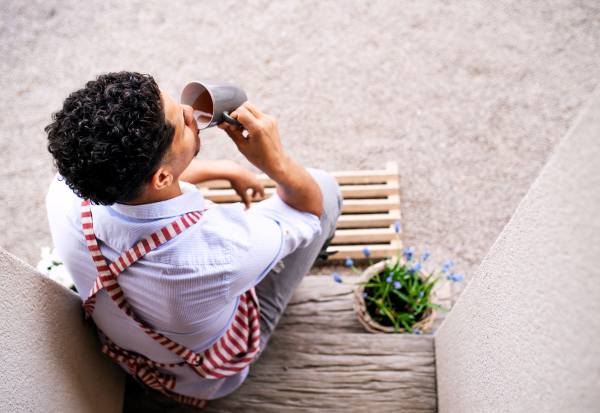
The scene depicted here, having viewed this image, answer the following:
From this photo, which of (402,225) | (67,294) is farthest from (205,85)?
(402,225)

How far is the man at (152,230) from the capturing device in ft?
2.55

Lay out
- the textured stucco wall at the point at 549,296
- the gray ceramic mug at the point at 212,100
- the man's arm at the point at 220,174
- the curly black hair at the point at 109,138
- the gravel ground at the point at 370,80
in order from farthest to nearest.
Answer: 1. the gravel ground at the point at 370,80
2. the man's arm at the point at 220,174
3. the gray ceramic mug at the point at 212,100
4. the curly black hair at the point at 109,138
5. the textured stucco wall at the point at 549,296

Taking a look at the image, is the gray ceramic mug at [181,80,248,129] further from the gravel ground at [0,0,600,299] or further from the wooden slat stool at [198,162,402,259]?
the gravel ground at [0,0,600,299]

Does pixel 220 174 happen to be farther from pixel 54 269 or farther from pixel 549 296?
pixel 549 296

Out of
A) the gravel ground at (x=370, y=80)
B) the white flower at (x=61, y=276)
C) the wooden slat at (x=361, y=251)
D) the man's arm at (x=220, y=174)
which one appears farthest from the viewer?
the gravel ground at (x=370, y=80)

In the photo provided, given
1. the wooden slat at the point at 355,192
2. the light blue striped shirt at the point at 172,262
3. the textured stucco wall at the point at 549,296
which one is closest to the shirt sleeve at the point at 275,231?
the light blue striped shirt at the point at 172,262

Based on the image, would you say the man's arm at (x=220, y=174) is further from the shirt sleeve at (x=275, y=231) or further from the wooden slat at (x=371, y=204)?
the wooden slat at (x=371, y=204)

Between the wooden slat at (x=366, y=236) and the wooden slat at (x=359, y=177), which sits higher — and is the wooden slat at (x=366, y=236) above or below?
below

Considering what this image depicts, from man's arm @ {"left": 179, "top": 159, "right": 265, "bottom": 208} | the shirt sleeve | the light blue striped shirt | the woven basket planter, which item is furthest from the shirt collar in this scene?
the woven basket planter

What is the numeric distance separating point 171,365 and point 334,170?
135cm

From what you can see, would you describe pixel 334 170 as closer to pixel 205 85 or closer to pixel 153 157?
pixel 205 85

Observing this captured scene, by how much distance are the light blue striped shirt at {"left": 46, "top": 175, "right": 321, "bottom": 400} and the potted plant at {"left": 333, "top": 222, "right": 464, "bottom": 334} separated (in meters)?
0.59

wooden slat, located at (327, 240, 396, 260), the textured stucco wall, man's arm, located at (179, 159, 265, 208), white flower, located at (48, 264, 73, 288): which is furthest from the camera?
wooden slat, located at (327, 240, 396, 260)

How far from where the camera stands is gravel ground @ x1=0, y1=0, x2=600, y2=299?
207cm
